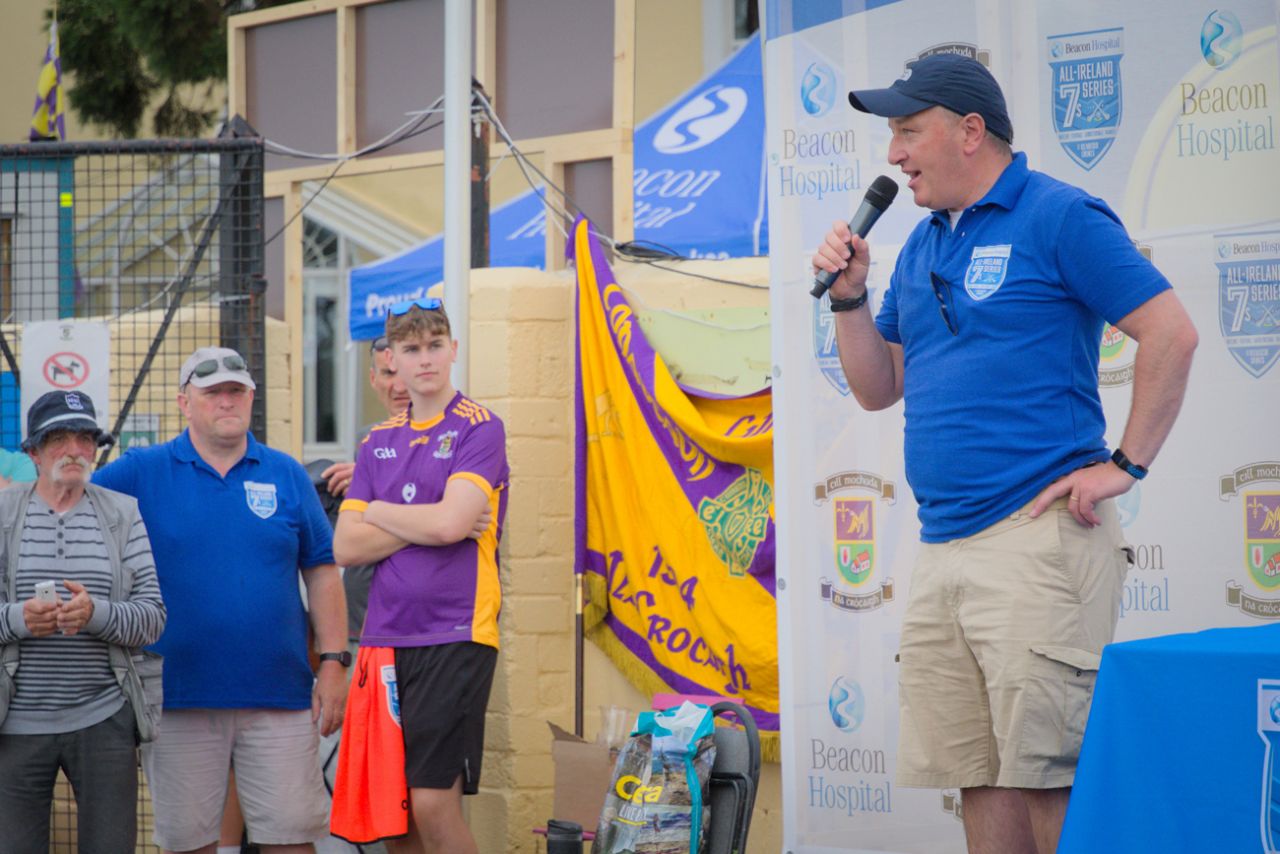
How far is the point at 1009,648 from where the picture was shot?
3.23 m

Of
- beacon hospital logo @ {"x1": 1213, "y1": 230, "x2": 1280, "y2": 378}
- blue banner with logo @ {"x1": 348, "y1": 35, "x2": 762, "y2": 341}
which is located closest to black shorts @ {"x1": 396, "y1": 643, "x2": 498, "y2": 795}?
beacon hospital logo @ {"x1": 1213, "y1": 230, "x2": 1280, "y2": 378}

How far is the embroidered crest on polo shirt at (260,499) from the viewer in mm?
5055

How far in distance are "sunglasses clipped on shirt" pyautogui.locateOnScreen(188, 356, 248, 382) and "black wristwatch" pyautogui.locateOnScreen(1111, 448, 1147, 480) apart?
2.89 m

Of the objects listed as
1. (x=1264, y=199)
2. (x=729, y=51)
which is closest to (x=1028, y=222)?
(x=1264, y=199)

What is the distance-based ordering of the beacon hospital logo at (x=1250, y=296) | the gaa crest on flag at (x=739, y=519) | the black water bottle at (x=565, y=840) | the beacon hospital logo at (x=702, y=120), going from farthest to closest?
the beacon hospital logo at (x=702, y=120), the gaa crest on flag at (x=739, y=519), the black water bottle at (x=565, y=840), the beacon hospital logo at (x=1250, y=296)

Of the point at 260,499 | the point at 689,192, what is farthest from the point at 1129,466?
the point at 689,192

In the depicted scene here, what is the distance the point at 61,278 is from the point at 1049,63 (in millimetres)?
4248

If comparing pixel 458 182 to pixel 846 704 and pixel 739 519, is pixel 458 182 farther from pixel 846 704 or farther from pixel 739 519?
pixel 846 704

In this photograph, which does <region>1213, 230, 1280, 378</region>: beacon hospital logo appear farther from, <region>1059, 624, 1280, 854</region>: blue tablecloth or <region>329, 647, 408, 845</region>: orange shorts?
<region>329, 647, 408, 845</region>: orange shorts

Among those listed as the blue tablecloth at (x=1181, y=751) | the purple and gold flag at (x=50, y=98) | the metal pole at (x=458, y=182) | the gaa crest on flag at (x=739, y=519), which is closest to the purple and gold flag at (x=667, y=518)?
the gaa crest on flag at (x=739, y=519)

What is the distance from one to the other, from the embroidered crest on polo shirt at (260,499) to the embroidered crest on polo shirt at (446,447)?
1.92ft

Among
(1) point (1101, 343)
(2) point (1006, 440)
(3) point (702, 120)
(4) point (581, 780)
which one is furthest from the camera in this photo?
(3) point (702, 120)

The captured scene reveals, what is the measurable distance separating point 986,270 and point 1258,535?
144 centimetres

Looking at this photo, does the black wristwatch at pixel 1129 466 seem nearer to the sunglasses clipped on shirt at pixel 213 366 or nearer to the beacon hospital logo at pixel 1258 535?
the beacon hospital logo at pixel 1258 535
